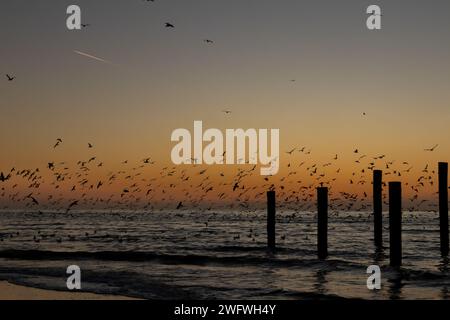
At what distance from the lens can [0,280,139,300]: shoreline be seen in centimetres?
1820

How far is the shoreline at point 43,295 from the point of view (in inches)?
717

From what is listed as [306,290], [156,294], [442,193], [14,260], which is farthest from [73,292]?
[442,193]

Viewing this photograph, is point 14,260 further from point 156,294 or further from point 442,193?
point 442,193

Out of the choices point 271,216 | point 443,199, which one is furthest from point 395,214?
point 271,216

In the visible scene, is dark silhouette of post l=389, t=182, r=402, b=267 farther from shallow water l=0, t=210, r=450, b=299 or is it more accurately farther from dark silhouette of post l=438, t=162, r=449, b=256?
dark silhouette of post l=438, t=162, r=449, b=256

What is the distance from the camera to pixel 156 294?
1972 cm

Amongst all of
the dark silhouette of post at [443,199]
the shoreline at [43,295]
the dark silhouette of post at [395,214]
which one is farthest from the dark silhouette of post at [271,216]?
the shoreline at [43,295]

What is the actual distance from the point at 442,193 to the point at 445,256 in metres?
3.45

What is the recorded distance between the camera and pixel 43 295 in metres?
18.8

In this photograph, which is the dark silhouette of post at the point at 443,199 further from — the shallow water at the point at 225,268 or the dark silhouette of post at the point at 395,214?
the dark silhouette of post at the point at 395,214

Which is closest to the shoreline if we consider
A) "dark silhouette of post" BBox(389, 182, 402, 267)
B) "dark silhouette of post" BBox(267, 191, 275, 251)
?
"dark silhouette of post" BBox(389, 182, 402, 267)

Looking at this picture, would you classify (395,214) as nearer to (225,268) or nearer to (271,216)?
(225,268)
